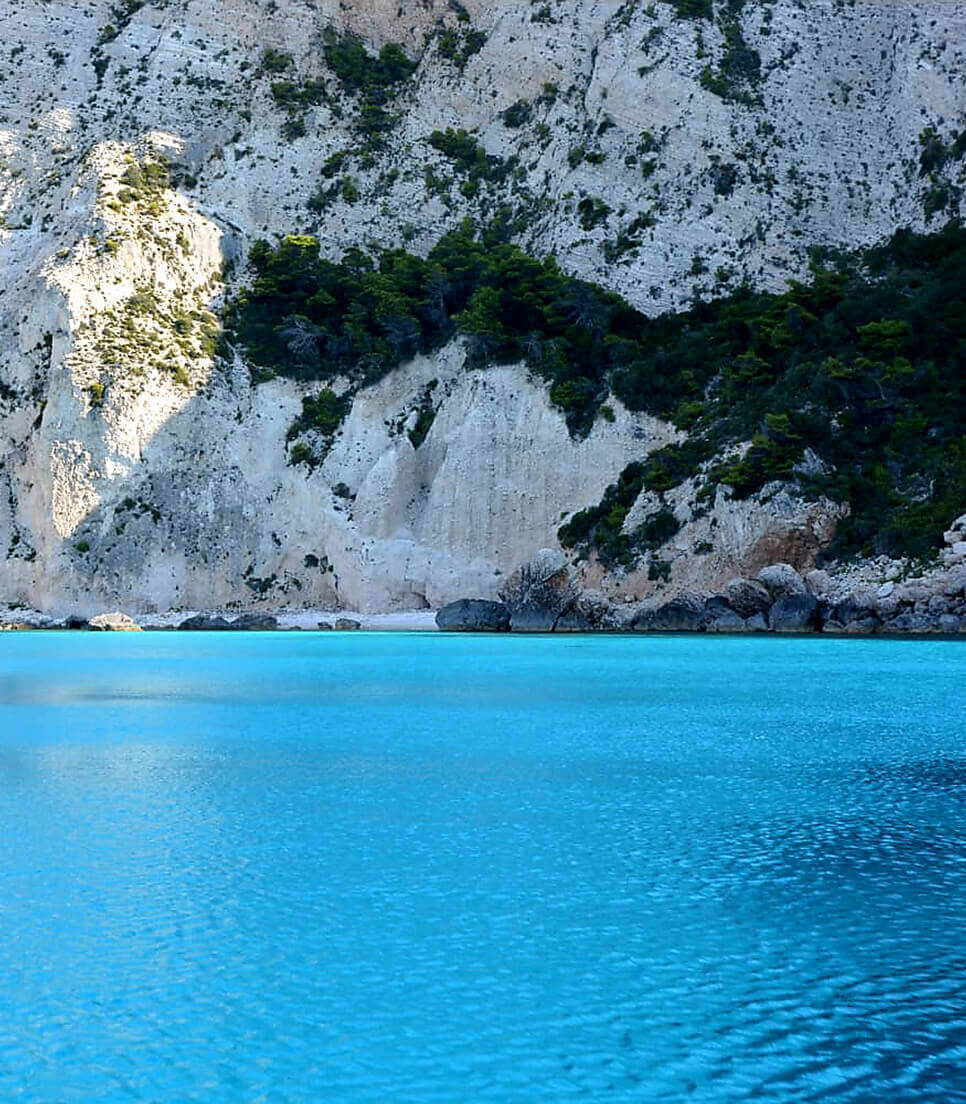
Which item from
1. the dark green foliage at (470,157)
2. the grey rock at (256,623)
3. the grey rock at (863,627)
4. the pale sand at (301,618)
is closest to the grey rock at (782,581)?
the grey rock at (863,627)


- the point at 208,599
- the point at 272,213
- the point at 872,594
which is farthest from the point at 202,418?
the point at 872,594

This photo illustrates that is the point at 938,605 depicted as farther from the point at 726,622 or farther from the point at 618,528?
the point at 618,528

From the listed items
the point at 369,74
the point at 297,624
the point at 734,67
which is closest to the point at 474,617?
Result: the point at 297,624

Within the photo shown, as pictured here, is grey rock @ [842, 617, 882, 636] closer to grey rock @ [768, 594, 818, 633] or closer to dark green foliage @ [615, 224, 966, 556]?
grey rock @ [768, 594, 818, 633]

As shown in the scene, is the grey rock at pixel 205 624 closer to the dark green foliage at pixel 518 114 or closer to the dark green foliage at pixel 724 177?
the dark green foliage at pixel 724 177

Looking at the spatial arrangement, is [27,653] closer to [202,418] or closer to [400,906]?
[202,418]

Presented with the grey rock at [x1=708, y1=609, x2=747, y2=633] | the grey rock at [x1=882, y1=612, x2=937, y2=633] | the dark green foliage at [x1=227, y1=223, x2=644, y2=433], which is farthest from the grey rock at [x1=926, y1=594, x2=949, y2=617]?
the dark green foliage at [x1=227, y1=223, x2=644, y2=433]
